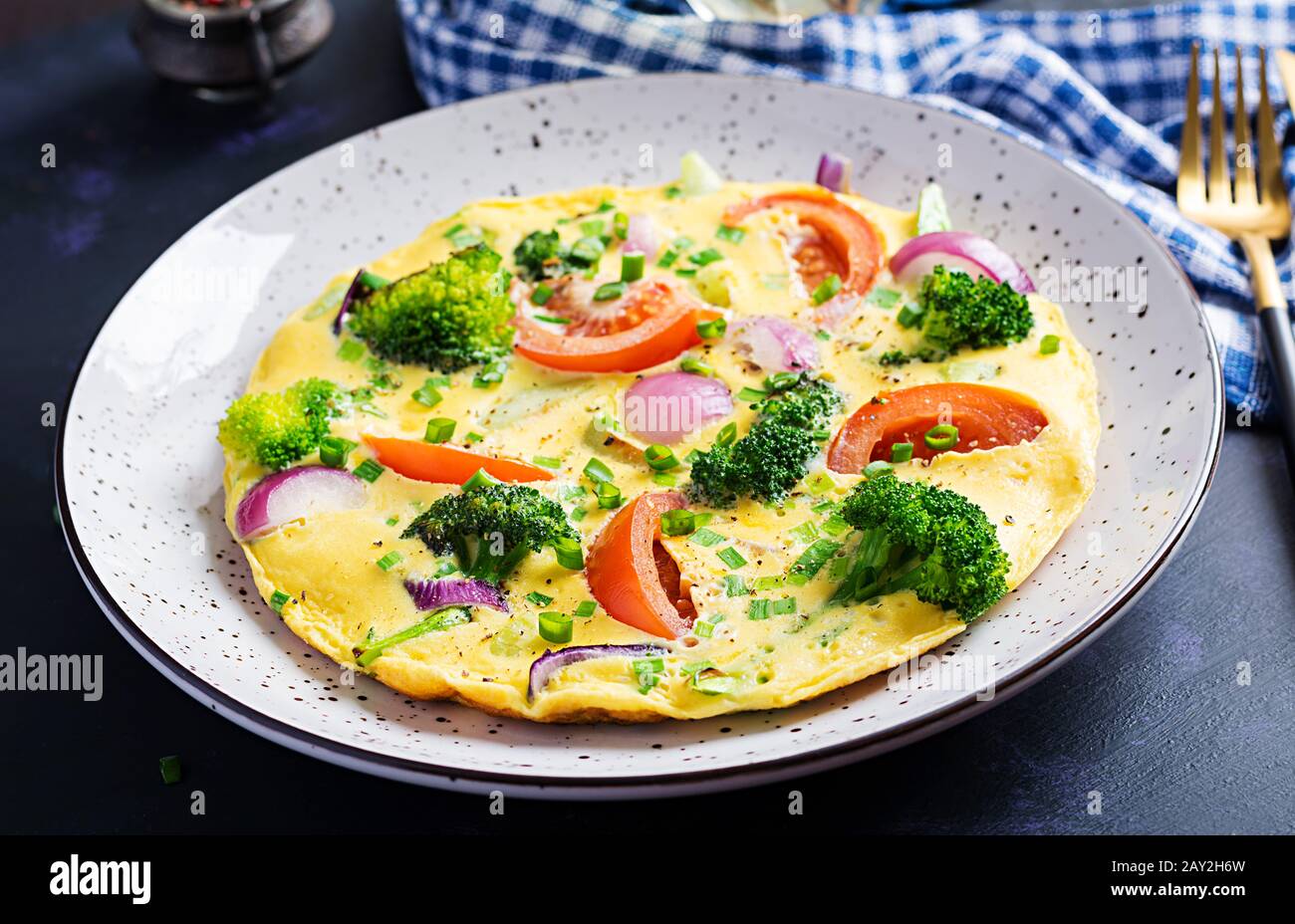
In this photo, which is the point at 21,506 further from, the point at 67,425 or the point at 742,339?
the point at 742,339

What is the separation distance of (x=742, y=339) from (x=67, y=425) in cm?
Answer: 244

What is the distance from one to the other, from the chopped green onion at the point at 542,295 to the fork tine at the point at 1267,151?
3183 millimetres

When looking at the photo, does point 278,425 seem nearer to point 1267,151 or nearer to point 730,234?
point 730,234

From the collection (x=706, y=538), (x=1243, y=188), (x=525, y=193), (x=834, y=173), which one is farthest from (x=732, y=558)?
(x=1243, y=188)

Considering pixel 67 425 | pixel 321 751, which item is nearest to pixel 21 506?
pixel 67 425

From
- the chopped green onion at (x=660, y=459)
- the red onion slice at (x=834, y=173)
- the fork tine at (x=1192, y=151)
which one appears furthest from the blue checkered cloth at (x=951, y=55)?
the chopped green onion at (x=660, y=459)

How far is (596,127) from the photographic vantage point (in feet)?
19.8

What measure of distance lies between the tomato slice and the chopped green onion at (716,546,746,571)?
38.1 inches

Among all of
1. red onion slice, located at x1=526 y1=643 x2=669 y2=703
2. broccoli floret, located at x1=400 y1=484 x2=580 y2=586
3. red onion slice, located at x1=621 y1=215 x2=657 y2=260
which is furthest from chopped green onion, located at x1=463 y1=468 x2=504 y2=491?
red onion slice, located at x1=621 y1=215 x2=657 y2=260

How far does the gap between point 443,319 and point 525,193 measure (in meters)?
1.38

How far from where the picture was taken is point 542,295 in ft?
16.6

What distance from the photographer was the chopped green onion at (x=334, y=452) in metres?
4.45

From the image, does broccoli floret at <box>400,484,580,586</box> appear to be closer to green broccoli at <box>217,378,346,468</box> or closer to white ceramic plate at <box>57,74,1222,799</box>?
white ceramic plate at <box>57,74,1222,799</box>

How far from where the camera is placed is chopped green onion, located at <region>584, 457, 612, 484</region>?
434 centimetres
